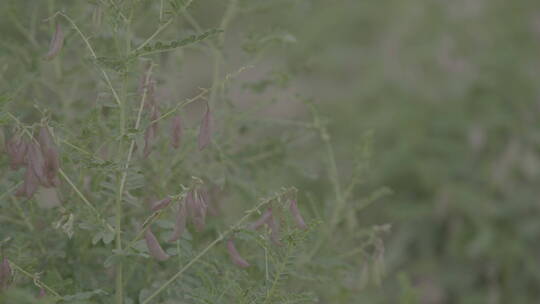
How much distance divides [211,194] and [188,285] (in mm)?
504

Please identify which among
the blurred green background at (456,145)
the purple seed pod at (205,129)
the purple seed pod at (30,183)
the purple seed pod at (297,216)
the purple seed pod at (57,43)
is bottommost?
the blurred green background at (456,145)

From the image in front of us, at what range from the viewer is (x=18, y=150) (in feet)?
4.29

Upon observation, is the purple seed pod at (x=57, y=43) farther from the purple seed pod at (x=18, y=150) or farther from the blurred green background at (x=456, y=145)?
the blurred green background at (x=456, y=145)

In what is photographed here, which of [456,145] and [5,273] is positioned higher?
[5,273]

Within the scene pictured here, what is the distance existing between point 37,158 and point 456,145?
3040mm

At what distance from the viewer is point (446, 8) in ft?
16.2

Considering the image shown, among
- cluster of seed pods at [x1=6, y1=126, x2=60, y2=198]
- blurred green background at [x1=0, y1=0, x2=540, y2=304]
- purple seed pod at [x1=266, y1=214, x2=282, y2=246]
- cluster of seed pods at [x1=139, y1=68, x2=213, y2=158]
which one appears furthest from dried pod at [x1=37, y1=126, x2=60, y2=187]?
blurred green background at [x1=0, y1=0, x2=540, y2=304]

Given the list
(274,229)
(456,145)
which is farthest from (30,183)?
(456,145)

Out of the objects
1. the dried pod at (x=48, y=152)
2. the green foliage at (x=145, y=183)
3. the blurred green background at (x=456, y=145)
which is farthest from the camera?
the blurred green background at (x=456, y=145)

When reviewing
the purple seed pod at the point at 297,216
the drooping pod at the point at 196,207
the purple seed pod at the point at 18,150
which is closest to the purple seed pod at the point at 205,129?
the drooping pod at the point at 196,207

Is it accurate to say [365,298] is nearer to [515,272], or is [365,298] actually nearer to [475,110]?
A: [515,272]

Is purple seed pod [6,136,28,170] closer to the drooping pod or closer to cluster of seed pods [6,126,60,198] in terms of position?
cluster of seed pods [6,126,60,198]

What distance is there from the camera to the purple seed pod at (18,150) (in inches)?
51.3

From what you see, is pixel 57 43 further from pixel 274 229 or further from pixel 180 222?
pixel 274 229
